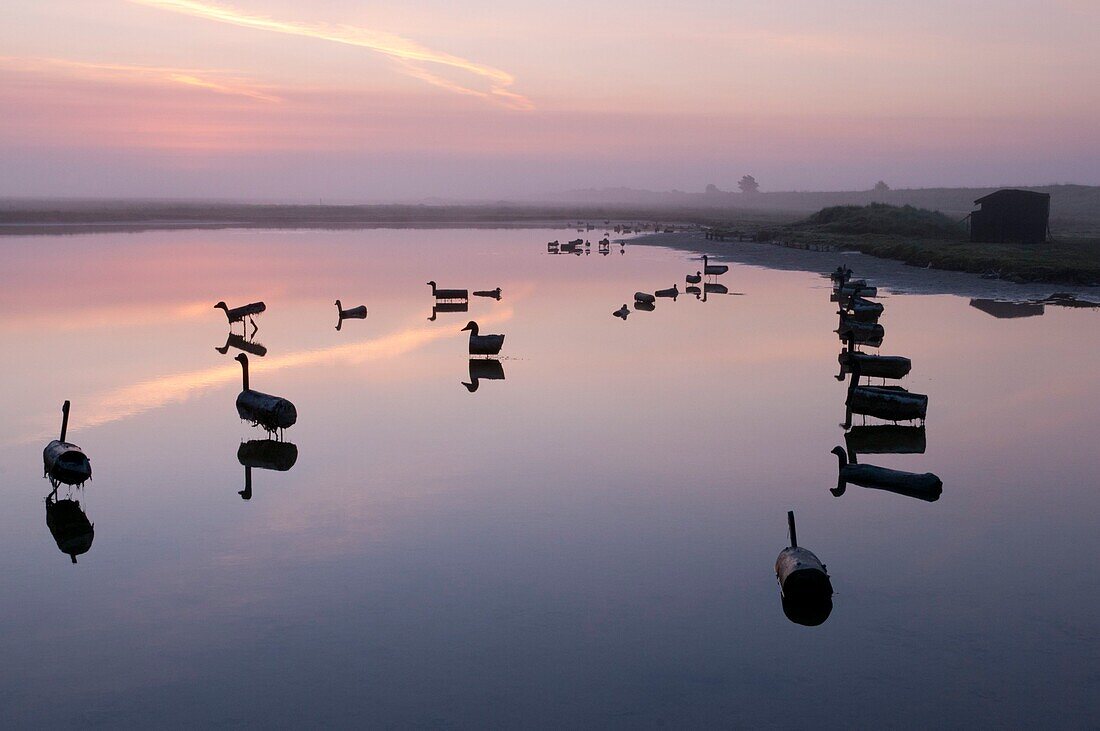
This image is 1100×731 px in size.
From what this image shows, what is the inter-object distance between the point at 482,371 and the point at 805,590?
18.0m

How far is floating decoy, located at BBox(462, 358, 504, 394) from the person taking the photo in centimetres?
2814

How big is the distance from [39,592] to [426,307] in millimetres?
33104

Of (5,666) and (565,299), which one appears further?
(565,299)

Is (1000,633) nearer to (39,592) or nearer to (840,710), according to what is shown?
(840,710)

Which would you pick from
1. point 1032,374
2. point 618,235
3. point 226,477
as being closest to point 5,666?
point 226,477

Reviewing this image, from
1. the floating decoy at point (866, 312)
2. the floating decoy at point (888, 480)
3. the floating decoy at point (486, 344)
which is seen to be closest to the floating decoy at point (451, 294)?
the floating decoy at point (486, 344)

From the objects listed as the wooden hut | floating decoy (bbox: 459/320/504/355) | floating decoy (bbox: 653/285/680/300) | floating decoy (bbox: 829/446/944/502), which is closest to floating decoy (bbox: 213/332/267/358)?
floating decoy (bbox: 459/320/504/355)

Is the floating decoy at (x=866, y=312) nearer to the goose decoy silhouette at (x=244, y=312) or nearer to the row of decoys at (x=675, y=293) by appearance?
the row of decoys at (x=675, y=293)

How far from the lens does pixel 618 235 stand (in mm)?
121188

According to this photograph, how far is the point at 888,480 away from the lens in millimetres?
18422

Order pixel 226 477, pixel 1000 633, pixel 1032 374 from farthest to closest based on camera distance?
pixel 1032 374
pixel 226 477
pixel 1000 633

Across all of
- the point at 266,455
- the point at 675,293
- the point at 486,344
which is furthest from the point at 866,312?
the point at 266,455

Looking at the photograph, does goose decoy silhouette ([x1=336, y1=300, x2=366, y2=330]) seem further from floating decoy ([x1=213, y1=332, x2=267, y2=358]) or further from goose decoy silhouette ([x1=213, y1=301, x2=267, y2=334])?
floating decoy ([x1=213, y1=332, x2=267, y2=358])

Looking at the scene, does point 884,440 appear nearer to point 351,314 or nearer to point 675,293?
point 351,314
